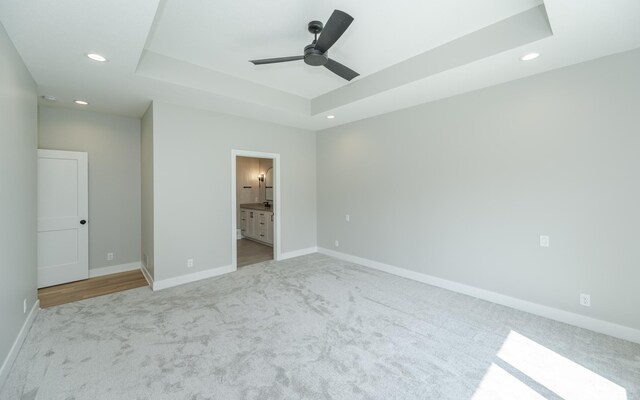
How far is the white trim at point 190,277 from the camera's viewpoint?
374 centimetres

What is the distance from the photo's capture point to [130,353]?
7.50ft

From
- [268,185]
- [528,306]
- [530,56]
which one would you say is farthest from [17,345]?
[268,185]

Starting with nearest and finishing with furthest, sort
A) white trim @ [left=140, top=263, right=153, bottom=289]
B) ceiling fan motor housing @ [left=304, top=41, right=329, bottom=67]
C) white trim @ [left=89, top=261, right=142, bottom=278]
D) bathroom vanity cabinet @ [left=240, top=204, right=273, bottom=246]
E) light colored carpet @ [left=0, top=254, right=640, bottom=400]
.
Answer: light colored carpet @ [left=0, top=254, right=640, bottom=400] < ceiling fan motor housing @ [left=304, top=41, right=329, bottom=67] < white trim @ [left=140, top=263, right=153, bottom=289] < white trim @ [left=89, top=261, right=142, bottom=278] < bathroom vanity cabinet @ [left=240, top=204, right=273, bottom=246]

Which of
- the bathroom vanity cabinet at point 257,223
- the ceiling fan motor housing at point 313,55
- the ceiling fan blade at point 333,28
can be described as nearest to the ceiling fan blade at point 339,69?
the ceiling fan motor housing at point 313,55

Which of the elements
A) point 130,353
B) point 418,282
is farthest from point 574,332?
point 130,353

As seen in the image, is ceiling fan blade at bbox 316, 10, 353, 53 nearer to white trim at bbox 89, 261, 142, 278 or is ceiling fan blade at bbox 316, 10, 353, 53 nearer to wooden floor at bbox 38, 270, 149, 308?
wooden floor at bbox 38, 270, 149, 308

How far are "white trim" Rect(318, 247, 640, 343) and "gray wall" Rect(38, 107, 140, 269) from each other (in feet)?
14.6

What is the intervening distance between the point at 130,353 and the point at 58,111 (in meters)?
3.93

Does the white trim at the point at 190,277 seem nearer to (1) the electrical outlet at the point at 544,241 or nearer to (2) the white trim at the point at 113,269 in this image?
(2) the white trim at the point at 113,269

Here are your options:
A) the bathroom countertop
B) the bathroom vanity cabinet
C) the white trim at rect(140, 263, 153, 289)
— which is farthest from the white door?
the bathroom countertop

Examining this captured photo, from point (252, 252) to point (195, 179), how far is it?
2.39 meters

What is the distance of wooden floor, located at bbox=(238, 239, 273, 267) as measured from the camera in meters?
5.23

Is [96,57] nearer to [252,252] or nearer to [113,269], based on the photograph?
[113,269]

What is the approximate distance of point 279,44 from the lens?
111 inches
